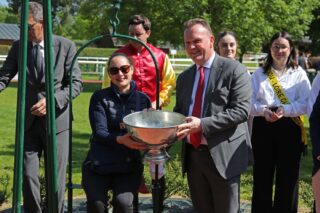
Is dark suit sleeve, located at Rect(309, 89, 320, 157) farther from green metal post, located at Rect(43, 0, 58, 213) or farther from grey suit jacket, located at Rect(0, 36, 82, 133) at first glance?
grey suit jacket, located at Rect(0, 36, 82, 133)

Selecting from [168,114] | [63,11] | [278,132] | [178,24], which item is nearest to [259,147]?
[278,132]

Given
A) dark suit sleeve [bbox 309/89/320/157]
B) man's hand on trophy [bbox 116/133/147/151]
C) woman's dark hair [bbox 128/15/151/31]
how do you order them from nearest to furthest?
man's hand on trophy [bbox 116/133/147/151] < dark suit sleeve [bbox 309/89/320/157] < woman's dark hair [bbox 128/15/151/31]

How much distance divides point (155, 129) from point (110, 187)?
1117 mm

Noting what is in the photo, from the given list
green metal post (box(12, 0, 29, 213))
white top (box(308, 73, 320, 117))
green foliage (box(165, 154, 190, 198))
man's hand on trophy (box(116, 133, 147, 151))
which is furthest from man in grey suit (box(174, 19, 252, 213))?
green foliage (box(165, 154, 190, 198))

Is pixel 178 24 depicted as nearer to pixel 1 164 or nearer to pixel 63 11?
pixel 1 164

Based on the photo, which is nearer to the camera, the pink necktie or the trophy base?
the trophy base

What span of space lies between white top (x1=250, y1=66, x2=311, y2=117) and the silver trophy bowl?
1466mm

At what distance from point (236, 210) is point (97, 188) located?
3.52 ft

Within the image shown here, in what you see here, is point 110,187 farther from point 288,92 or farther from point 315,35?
point 315,35

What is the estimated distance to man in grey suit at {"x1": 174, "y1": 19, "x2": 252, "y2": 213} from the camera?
11.6ft

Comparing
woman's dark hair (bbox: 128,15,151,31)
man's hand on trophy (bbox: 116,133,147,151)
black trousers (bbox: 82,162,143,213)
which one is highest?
woman's dark hair (bbox: 128,15,151,31)

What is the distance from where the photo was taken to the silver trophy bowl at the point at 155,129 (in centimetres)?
319

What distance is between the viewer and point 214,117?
138 inches

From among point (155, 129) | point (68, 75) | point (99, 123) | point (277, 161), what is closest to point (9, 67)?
point (68, 75)
